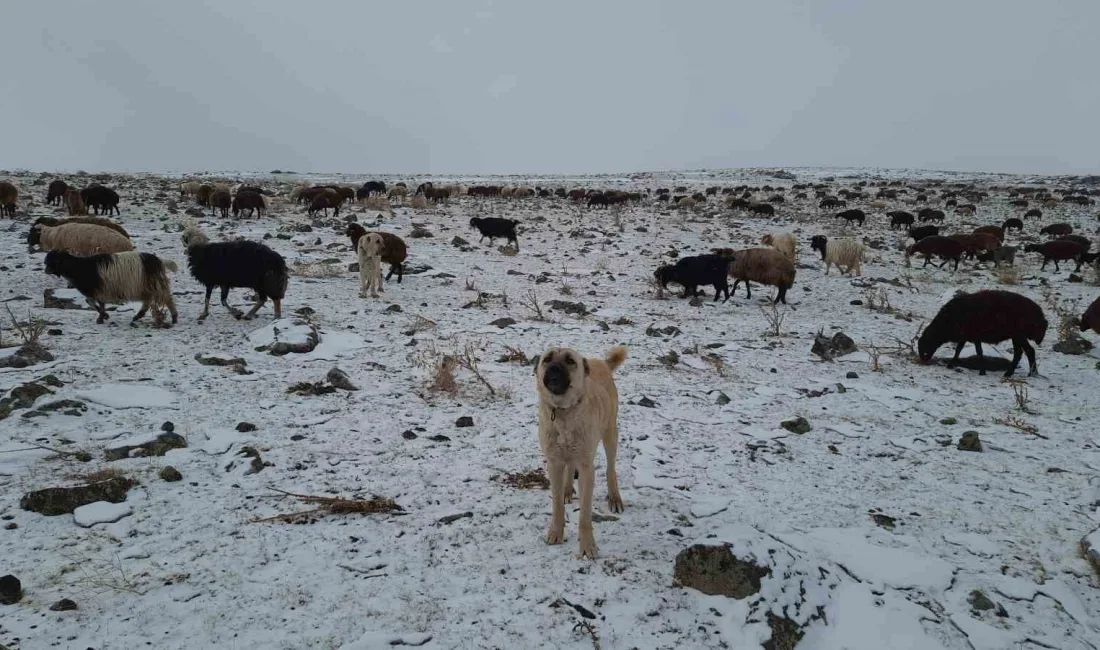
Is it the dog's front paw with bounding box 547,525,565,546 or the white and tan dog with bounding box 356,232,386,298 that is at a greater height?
the white and tan dog with bounding box 356,232,386,298

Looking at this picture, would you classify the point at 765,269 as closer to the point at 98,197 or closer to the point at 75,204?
the point at 98,197

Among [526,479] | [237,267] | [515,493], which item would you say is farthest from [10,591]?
[237,267]

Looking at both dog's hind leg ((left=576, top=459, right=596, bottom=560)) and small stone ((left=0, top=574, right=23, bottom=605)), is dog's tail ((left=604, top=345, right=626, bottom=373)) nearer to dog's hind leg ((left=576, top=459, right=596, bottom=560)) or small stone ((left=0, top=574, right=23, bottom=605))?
dog's hind leg ((left=576, top=459, right=596, bottom=560))

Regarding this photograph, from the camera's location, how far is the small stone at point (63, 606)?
9.89ft

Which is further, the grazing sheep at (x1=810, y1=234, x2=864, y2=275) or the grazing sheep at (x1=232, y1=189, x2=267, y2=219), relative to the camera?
the grazing sheep at (x1=232, y1=189, x2=267, y2=219)

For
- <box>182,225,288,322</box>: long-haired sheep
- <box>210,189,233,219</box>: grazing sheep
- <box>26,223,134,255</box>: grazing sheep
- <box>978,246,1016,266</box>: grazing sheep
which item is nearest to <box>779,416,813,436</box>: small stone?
<box>182,225,288,322</box>: long-haired sheep

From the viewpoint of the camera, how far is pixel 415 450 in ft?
17.3

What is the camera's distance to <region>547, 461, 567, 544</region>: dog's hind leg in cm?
379

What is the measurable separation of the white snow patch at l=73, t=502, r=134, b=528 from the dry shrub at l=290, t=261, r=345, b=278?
363 inches

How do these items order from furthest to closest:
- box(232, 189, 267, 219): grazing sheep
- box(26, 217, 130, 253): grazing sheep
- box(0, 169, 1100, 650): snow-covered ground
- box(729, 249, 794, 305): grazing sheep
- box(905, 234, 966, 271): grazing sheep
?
box(232, 189, 267, 219): grazing sheep → box(905, 234, 966, 271): grazing sheep → box(729, 249, 794, 305): grazing sheep → box(26, 217, 130, 253): grazing sheep → box(0, 169, 1100, 650): snow-covered ground

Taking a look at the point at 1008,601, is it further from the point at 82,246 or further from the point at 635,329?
the point at 82,246

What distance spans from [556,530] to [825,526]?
210 cm

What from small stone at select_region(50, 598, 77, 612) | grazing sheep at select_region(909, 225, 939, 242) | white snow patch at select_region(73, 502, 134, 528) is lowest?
small stone at select_region(50, 598, 77, 612)

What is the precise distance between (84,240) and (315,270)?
4316 millimetres
